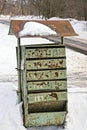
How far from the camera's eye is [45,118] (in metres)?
6.96

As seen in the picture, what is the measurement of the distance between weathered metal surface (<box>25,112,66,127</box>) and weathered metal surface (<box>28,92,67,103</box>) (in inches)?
10.0

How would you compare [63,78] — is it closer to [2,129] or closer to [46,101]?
[46,101]

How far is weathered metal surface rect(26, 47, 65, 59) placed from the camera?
267 inches

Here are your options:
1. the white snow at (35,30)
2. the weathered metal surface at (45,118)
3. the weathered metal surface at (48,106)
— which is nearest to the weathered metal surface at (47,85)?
the weathered metal surface at (48,106)

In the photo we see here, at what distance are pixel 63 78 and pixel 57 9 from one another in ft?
150

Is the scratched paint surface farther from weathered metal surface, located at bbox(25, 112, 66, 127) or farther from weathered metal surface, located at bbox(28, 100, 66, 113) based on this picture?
weathered metal surface, located at bbox(25, 112, 66, 127)

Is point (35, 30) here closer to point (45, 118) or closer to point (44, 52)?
point (44, 52)

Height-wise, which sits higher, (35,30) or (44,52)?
(35,30)

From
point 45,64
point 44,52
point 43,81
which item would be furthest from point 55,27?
point 43,81

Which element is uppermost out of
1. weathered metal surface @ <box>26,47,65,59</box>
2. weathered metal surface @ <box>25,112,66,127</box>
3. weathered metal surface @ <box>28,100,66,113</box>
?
weathered metal surface @ <box>26,47,65,59</box>

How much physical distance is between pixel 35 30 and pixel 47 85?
0.97 meters

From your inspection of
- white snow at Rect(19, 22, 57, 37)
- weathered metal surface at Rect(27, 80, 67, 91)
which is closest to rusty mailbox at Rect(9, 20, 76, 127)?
weathered metal surface at Rect(27, 80, 67, 91)

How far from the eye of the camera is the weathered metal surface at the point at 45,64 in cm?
679

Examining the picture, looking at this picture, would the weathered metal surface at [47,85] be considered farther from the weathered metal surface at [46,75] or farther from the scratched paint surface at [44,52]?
the scratched paint surface at [44,52]
